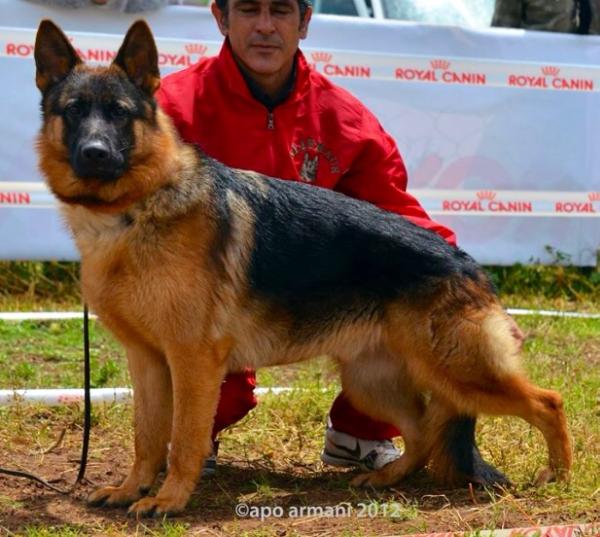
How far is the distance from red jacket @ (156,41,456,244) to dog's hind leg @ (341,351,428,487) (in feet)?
2.08

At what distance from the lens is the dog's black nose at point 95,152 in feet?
12.5

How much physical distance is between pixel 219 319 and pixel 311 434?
1.34 meters

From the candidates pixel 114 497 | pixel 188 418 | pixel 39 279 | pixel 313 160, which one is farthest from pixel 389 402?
pixel 39 279

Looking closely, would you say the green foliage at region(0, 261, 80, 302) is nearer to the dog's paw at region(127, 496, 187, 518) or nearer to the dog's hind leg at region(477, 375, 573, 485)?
the dog's paw at region(127, 496, 187, 518)

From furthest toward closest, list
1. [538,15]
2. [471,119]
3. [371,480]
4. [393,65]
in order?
1. [538,15]
2. [471,119]
3. [393,65]
4. [371,480]

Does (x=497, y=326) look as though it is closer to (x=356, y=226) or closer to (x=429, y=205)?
(x=356, y=226)

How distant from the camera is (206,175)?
13.7 ft

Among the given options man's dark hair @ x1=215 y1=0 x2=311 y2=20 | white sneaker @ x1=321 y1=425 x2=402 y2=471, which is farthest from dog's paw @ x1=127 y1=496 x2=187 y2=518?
man's dark hair @ x1=215 y1=0 x2=311 y2=20

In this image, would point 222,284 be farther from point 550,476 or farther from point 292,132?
point 550,476

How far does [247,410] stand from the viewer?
4961 millimetres

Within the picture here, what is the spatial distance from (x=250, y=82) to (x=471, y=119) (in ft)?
12.9

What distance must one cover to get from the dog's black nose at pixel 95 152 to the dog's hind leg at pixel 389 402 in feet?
4.47

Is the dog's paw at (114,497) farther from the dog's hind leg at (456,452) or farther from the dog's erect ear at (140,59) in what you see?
the dog's erect ear at (140,59)

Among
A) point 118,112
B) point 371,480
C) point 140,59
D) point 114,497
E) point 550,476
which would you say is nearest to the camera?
point 118,112
